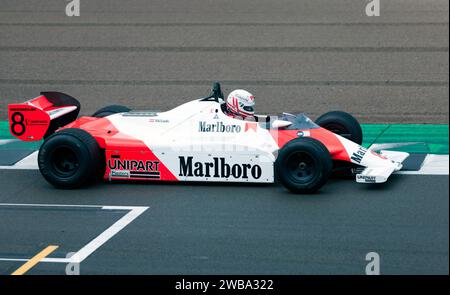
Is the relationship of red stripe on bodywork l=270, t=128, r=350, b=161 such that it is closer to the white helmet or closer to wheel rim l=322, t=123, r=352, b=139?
the white helmet

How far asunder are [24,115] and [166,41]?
8.25 metres

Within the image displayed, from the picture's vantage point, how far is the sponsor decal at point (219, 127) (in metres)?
13.2

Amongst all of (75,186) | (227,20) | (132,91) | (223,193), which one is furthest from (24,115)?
(227,20)

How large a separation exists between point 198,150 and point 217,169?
36 centimetres

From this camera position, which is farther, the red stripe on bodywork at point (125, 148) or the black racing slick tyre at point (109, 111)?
the black racing slick tyre at point (109, 111)

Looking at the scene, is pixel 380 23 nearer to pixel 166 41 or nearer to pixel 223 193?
pixel 166 41

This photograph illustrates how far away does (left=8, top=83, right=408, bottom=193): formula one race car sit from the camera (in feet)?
42.3

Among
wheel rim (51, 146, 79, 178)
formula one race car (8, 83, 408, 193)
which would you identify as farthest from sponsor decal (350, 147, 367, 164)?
wheel rim (51, 146, 79, 178)

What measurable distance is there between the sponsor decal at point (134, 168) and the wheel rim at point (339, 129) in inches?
102

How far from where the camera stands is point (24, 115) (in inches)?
542

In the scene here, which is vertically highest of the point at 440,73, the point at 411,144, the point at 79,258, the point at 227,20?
the point at 227,20

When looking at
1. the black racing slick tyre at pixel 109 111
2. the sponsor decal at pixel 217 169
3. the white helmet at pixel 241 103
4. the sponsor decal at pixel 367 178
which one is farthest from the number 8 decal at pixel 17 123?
the sponsor decal at pixel 367 178

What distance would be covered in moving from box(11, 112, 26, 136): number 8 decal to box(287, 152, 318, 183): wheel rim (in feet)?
12.8

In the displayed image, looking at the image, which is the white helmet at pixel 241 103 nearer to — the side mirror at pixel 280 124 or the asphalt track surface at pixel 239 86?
the side mirror at pixel 280 124
